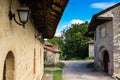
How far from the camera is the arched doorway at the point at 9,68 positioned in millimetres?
5816

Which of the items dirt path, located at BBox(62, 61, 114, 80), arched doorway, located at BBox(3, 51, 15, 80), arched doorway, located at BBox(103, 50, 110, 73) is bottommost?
dirt path, located at BBox(62, 61, 114, 80)

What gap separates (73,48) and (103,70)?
86.6 ft

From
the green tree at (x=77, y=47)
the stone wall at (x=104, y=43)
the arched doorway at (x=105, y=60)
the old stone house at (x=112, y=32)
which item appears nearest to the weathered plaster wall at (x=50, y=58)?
the stone wall at (x=104, y=43)

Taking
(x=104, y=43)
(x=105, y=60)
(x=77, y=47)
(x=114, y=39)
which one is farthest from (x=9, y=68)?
(x=77, y=47)

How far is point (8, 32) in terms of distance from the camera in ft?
17.4

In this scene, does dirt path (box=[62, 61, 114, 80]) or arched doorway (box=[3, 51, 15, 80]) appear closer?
arched doorway (box=[3, 51, 15, 80])

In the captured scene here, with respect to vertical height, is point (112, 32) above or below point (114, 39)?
above

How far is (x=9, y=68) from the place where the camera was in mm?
5941

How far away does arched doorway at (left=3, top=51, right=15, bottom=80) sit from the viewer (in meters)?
5.82

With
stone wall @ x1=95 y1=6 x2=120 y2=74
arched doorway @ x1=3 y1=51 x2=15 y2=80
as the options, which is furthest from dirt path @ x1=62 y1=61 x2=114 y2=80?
arched doorway @ x1=3 y1=51 x2=15 y2=80

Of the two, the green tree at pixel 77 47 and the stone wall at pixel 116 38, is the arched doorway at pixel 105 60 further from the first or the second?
the green tree at pixel 77 47

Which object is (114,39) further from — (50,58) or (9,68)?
(9,68)

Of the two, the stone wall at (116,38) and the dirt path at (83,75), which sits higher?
the stone wall at (116,38)

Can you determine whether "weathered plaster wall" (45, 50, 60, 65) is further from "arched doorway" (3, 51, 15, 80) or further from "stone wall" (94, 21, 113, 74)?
"arched doorway" (3, 51, 15, 80)
